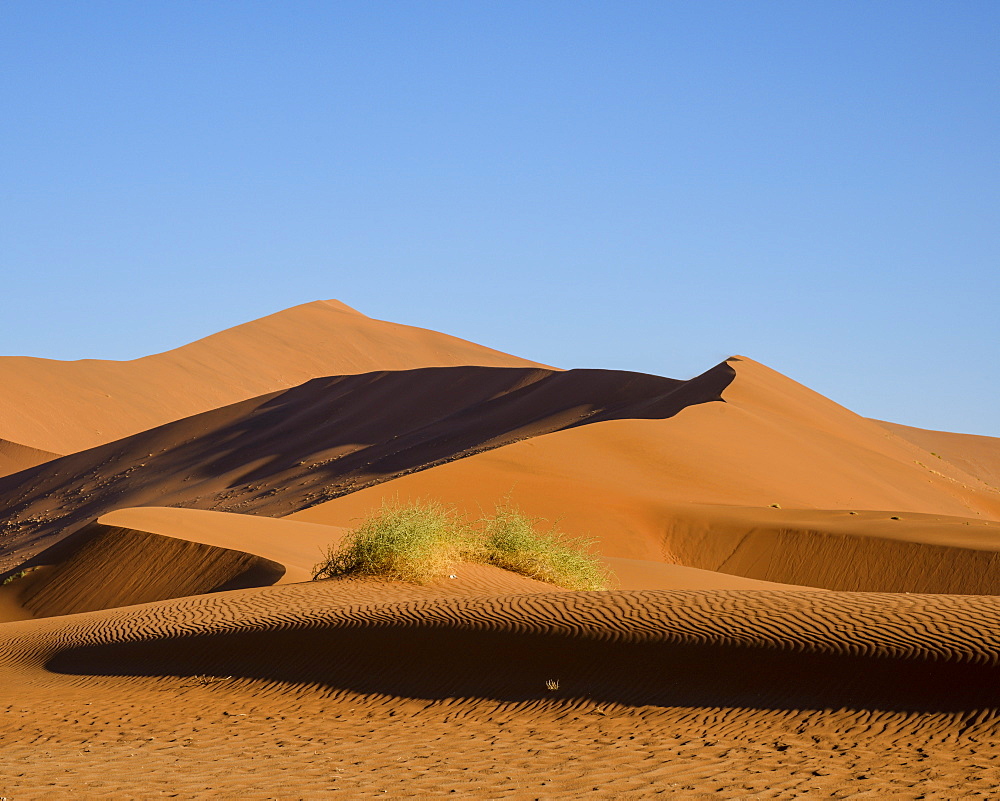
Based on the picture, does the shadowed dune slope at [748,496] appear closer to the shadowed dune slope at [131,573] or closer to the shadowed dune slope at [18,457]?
the shadowed dune slope at [131,573]

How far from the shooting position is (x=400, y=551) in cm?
1666

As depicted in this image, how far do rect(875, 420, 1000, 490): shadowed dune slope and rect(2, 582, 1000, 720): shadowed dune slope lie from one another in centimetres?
7909

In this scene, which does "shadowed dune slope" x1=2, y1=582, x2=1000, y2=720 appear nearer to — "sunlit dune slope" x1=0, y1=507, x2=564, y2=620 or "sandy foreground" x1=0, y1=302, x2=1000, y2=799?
"sandy foreground" x1=0, y1=302, x2=1000, y2=799

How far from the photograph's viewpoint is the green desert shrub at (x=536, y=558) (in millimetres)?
17844

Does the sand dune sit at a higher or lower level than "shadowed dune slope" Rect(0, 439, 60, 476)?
lower

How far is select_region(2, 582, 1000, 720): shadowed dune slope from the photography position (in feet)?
30.3

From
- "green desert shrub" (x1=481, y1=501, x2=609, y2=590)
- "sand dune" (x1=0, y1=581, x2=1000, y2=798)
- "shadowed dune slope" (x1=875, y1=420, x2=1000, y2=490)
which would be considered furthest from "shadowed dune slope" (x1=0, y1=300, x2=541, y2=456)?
"sand dune" (x1=0, y1=581, x2=1000, y2=798)

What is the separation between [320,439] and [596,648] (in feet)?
158

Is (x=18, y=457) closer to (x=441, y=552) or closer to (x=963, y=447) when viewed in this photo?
(x=441, y=552)

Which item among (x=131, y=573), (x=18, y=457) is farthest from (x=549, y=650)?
(x=18, y=457)

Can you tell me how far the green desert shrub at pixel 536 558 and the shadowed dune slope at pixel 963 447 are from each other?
2904 inches

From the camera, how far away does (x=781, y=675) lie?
31.6 ft


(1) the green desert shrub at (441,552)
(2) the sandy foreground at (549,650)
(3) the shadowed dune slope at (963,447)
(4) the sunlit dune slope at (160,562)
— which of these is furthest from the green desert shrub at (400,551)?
(3) the shadowed dune slope at (963,447)

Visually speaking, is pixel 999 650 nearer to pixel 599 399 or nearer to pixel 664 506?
pixel 664 506
